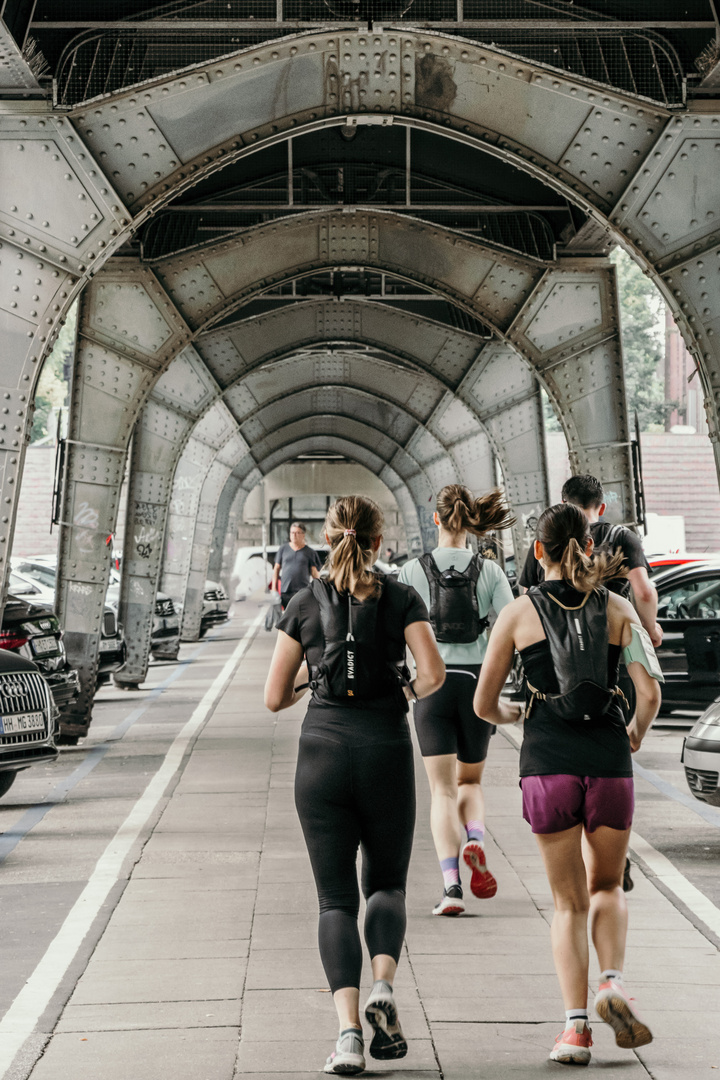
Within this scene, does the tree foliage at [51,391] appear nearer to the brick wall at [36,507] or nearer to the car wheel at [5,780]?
the brick wall at [36,507]

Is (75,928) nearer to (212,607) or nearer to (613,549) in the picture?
(613,549)

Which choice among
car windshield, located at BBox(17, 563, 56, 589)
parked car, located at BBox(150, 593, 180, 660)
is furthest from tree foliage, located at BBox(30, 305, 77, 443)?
parked car, located at BBox(150, 593, 180, 660)

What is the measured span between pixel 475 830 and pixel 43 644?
21.3 feet

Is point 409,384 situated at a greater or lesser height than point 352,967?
greater

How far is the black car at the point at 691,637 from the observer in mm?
14023

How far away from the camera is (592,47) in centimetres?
1173

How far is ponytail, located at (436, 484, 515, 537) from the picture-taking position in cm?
696

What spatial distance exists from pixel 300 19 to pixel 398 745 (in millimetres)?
8233

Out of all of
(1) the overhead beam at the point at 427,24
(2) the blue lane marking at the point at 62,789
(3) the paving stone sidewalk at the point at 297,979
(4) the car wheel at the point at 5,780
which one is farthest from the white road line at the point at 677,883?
(1) the overhead beam at the point at 427,24

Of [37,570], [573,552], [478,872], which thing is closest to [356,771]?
[573,552]

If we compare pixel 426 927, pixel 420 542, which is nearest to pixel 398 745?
pixel 426 927

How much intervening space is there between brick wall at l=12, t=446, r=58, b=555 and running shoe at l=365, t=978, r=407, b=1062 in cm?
4748

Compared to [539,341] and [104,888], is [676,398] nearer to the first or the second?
[539,341]

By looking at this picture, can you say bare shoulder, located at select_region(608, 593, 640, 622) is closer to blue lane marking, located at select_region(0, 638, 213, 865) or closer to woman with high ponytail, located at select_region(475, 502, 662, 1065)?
woman with high ponytail, located at select_region(475, 502, 662, 1065)
